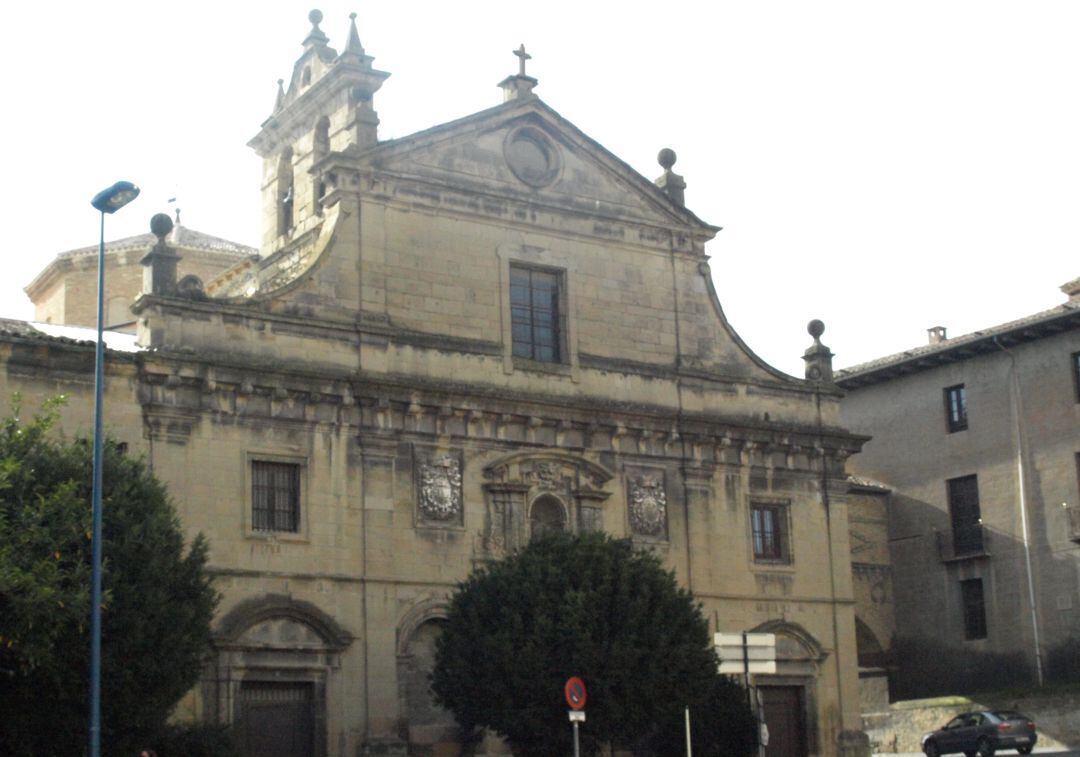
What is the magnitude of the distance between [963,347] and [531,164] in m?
15.5

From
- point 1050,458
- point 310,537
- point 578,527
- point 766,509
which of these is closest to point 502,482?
point 578,527

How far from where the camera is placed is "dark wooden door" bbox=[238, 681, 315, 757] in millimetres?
28188

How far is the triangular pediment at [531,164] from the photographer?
32.5 m

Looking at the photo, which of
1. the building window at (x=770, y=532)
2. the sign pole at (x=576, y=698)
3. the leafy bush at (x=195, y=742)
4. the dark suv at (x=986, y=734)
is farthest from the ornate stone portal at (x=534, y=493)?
the dark suv at (x=986, y=734)

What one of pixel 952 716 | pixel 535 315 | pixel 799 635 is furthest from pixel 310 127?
pixel 952 716

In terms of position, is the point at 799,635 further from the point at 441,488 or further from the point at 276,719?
the point at 276,719

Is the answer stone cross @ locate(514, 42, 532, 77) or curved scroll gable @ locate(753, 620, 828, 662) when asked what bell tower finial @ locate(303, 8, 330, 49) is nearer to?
stone cross @ locate(514, 42, 532, 77)

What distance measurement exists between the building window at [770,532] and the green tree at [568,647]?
21.2ft

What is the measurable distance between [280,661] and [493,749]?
4483 millimetres

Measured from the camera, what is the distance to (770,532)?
3541 centimetres

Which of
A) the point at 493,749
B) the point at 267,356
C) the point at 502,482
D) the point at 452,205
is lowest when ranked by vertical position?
the point at 493,749

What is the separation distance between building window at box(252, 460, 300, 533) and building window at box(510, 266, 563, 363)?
5.56 m

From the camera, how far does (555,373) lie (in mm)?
32969

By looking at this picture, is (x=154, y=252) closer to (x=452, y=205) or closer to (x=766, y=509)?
(x=452, y=205)
